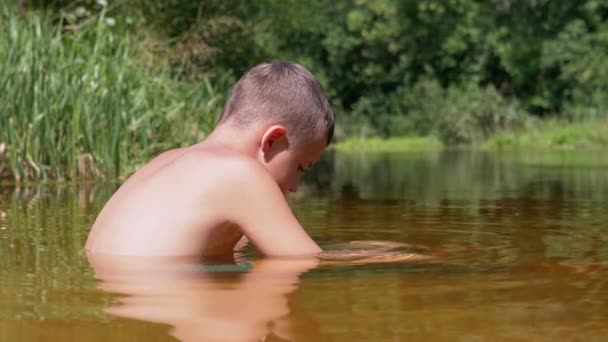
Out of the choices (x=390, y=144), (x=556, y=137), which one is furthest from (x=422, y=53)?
(x=556, y=137)

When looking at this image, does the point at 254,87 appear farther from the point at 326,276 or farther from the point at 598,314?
the point at 598,314

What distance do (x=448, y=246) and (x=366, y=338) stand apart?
2.09 m

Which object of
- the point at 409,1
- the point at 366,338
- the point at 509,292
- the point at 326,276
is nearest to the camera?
the point at 366,338

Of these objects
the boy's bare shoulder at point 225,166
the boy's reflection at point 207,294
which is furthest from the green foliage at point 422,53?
the boy's reflection at point 207,294

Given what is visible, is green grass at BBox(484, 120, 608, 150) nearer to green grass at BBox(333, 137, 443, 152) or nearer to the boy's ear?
green grass at BBox(333, 137, 443, 152)

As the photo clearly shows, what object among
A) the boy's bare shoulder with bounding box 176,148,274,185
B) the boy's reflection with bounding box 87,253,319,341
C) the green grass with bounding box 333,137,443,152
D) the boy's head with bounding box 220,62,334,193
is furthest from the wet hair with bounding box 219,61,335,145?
the green grass with bounding box 333,137,443,152

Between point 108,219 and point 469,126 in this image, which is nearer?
point 108,219

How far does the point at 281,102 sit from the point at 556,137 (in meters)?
22.9

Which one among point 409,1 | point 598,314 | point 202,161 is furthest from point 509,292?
point 409,1

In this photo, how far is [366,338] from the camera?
7.32 ft

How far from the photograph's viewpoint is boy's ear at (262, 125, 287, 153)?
11.7 feet

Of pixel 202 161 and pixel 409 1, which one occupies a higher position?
pixel 409 1

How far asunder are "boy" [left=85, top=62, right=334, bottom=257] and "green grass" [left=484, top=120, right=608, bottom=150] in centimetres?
2168

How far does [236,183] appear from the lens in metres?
3.43
